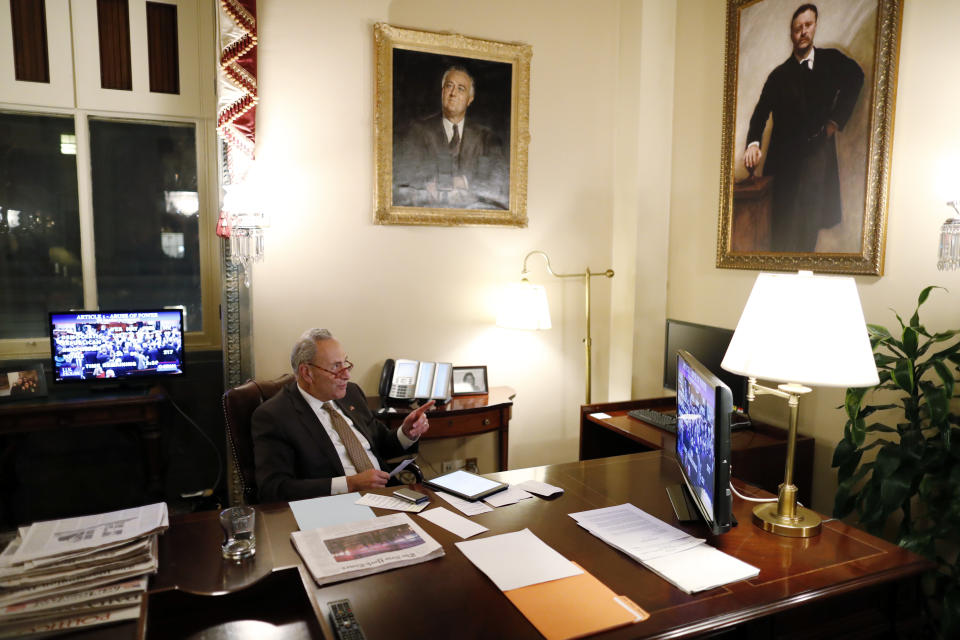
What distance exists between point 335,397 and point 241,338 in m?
1.04

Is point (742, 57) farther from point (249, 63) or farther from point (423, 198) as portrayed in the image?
point (249, 63)

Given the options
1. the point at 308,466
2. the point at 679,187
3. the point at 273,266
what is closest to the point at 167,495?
the point at 273,266

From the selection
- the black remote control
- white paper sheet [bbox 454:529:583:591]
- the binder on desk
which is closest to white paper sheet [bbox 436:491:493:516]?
white paper sheet [bbox 454:529:583:591]

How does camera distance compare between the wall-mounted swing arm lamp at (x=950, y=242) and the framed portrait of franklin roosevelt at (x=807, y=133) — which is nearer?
the wall-mounted swing arm lamp at (x=950, y=242)

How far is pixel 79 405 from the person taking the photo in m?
2.98

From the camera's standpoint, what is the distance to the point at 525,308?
11.4 ft

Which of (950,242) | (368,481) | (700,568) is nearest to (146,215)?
(368,481)

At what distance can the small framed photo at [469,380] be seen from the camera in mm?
3521

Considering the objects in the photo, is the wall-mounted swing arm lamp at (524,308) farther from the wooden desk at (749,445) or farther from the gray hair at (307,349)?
the gray hair at (307,349)

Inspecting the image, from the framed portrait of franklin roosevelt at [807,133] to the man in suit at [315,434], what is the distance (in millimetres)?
1937

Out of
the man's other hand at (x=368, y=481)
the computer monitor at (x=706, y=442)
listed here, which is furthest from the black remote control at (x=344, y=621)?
the computer monitor at (x=706, y=442)

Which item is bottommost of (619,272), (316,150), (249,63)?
(619,272)

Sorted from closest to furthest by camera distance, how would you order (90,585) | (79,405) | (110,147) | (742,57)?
(90,585), (79,405), (742,57), (110,147)

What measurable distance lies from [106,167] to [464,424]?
8.00 feet
